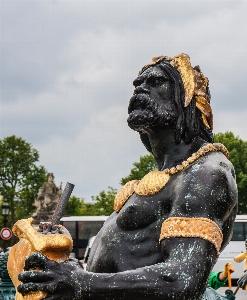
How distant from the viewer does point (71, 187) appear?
115 inches

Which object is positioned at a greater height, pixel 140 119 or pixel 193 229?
pixel 140 119

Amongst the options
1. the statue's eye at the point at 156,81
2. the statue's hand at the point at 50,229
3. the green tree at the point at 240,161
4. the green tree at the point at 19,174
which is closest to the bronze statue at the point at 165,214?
the statue's eye at the point at 156,81

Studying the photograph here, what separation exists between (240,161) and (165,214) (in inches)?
1686

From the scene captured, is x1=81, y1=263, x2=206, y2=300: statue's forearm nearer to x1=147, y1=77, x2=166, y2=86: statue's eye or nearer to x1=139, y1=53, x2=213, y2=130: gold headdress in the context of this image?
x1=139, y1=53, x2=213, y2=130: gold headdress

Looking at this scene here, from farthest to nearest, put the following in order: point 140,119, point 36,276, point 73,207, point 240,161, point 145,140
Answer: point 73,207 → point 240,161 → point 145,140 → point 140,119 → point 36,276

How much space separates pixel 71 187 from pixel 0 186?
46961 mm

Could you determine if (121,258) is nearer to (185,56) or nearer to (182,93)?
(182,93)

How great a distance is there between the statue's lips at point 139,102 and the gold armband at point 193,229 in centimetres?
73

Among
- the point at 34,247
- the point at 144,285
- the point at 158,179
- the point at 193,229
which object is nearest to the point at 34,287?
the point at 34,247

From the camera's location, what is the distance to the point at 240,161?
44.9 m

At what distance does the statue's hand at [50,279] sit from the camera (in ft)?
7.69

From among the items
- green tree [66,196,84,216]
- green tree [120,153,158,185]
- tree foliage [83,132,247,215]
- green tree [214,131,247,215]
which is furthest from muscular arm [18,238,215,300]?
green tree [66,196,84,216]

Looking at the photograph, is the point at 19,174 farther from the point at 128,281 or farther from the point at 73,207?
the point at 128,281

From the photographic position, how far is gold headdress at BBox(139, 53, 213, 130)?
10.5 ft
